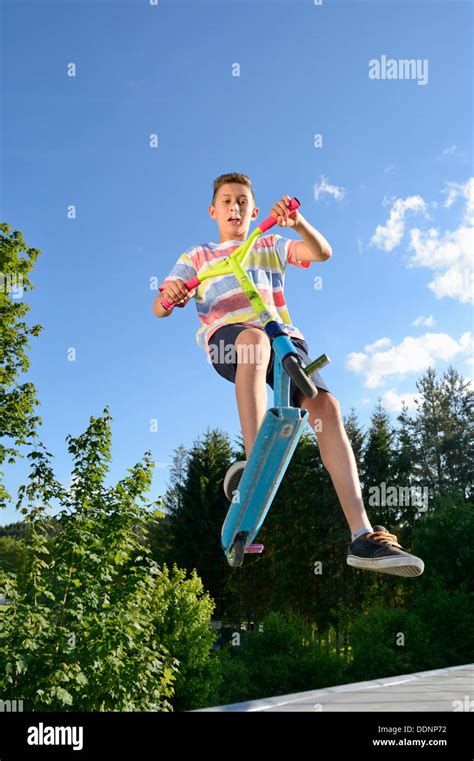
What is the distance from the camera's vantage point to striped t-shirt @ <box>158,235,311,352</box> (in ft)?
9.83

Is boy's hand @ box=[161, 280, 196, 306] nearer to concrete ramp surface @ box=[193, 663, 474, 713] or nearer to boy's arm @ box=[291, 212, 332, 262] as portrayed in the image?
boy's arm @ box=[291, 212, 332, 262]

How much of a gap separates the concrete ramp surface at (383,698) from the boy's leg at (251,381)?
3319 mm

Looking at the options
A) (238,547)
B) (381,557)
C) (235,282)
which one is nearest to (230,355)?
(235,282)

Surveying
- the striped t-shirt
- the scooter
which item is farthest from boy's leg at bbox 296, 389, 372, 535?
the striped t-shirt

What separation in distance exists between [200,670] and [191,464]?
61.0ft

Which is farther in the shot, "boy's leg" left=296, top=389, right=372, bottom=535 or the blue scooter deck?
"boy's leg" left=296, top=389, right=372, bottom=535

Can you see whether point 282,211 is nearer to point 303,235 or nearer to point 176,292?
point 303,235

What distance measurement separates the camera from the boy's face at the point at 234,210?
3162 mm

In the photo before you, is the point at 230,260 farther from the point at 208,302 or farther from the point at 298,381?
the point at 298,381

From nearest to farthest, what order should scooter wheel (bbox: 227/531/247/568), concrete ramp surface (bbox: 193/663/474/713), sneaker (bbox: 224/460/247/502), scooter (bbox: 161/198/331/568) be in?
scooter (bbox: 161/198/331/568) → scooter wheel (bbox: 227/531/247/568) → sneaker (bbox: 224/460/247/502) → concrete ramp surface (bbox: 193/663/474/713)

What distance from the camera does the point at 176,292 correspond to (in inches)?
116

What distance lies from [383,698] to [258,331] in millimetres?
5692
